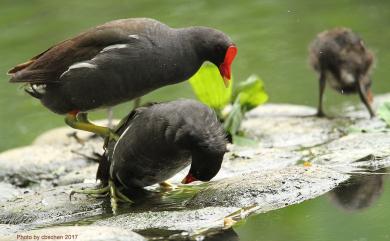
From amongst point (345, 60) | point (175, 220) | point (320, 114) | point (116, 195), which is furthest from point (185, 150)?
point (345, 60)

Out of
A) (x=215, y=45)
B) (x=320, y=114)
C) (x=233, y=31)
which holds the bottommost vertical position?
(x=320, y=114)

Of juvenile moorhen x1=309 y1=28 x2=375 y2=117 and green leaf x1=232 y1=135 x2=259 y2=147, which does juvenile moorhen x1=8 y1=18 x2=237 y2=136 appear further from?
juvenile moorhen x1=309 y1=28 x2=375 y2=117

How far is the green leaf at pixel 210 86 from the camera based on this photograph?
793 centimetres

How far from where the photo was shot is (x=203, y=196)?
5.59m

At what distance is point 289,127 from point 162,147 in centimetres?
334

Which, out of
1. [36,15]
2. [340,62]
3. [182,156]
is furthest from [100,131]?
[36,15]

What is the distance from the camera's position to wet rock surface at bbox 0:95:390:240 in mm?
5180

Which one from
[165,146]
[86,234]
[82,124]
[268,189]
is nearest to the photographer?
[86,234]

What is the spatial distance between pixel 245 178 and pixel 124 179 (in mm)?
847

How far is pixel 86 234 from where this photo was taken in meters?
4.46

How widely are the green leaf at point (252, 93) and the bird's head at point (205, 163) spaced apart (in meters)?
2.90

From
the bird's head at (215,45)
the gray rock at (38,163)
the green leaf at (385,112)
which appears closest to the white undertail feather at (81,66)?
the bird's head at (215,45)

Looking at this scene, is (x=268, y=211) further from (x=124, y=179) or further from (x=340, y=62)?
(x=340, y=62)

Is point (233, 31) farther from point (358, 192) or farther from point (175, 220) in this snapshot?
point (175, 220)
